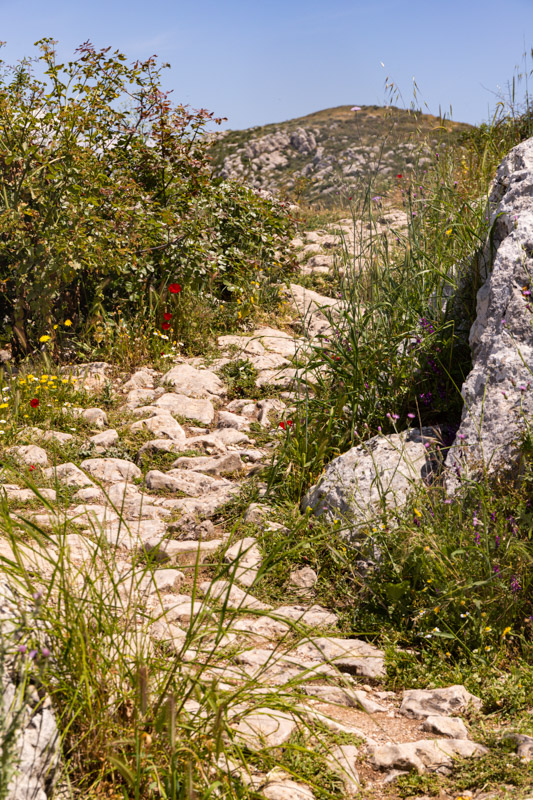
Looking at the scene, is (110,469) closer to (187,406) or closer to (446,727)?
(187,406)

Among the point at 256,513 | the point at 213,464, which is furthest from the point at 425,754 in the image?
the point at 213,464

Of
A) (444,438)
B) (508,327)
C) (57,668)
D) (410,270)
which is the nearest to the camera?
(57,668)

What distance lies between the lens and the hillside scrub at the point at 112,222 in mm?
6051

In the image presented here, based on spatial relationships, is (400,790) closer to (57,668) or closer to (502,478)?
(57,668)

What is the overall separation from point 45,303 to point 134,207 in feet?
5.62

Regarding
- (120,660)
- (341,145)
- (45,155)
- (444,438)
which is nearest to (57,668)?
(120,660)

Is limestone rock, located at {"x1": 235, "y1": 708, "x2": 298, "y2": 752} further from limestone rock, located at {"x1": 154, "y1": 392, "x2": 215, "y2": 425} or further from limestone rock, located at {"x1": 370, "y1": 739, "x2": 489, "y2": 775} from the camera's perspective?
limestone rock, located at {"x1": 154, "y1": 392, "x2": 215, "y2": 425}

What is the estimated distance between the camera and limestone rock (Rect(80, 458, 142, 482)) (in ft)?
15.4

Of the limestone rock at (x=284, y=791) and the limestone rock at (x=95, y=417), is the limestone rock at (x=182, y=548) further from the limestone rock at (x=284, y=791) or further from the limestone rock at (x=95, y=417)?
the limestone rock at (x=95, y=417)

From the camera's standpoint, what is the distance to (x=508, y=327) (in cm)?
367

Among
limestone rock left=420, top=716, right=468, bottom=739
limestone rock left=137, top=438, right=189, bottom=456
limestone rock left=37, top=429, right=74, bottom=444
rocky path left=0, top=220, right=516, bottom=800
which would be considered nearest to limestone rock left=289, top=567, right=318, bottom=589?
rocky path left=0, top=220, right=516, bottom=800

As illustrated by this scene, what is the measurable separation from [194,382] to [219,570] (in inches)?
170

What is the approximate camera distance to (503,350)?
3.64 metres

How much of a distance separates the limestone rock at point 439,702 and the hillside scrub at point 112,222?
454 cm
